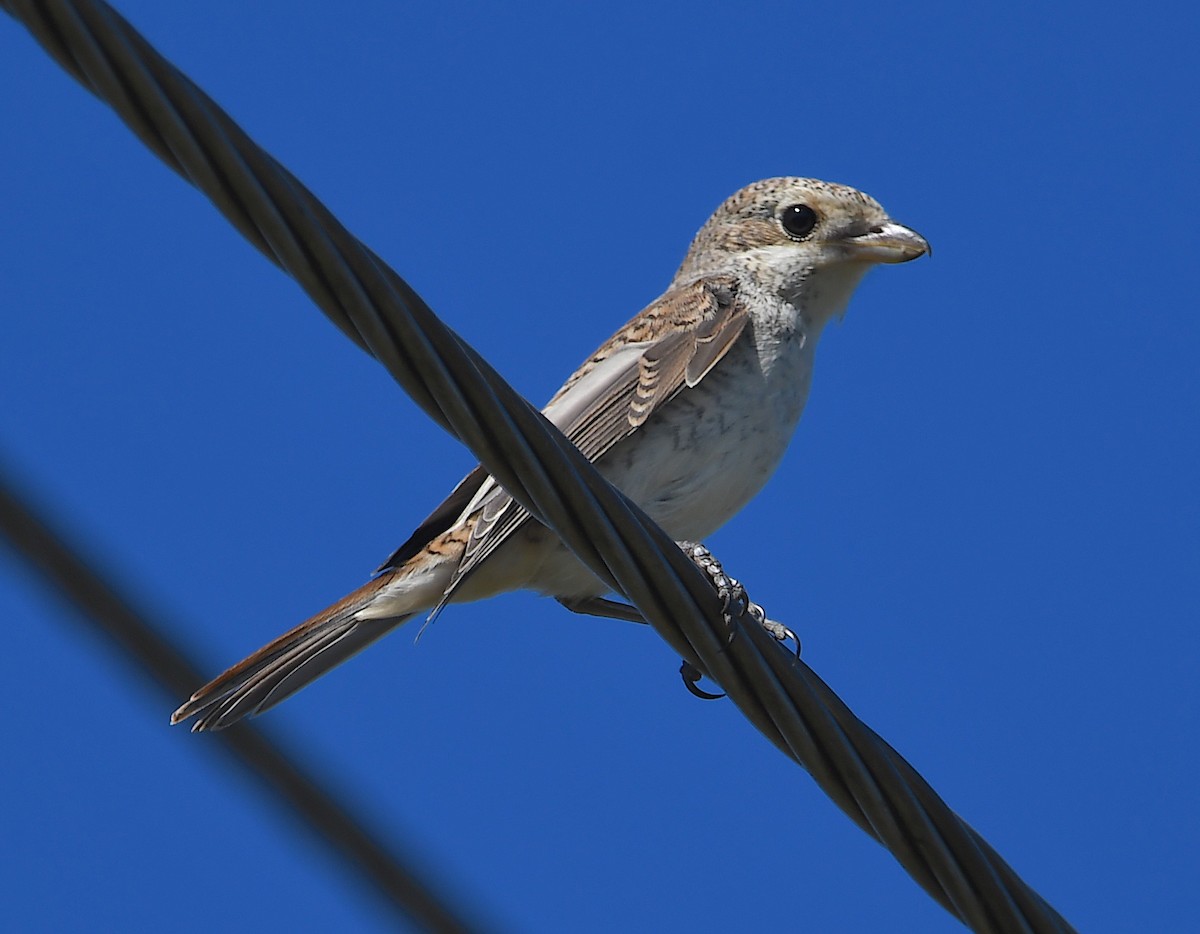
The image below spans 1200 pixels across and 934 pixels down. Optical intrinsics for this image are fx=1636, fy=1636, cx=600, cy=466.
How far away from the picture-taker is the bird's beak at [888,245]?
18.3 ft

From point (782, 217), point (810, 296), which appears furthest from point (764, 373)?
point (782, 217)

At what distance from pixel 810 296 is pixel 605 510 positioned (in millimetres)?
2819

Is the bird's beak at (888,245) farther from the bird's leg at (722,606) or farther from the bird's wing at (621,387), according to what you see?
the bird's leg at (722,606)

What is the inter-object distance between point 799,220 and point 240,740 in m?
3.24

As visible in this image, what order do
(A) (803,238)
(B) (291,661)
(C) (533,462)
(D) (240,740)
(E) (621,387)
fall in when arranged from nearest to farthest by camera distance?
1. (C) (533,462)
2. (D) (240,740)
3. (B) (291,661)
4. (E) (621,387)
5. (A) (803,238)

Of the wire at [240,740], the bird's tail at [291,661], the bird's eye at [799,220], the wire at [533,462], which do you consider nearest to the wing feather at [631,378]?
the bird's tail at [291,661]

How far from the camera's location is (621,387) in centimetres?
505

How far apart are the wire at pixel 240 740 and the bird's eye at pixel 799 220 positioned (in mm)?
3071

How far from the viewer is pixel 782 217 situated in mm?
5879

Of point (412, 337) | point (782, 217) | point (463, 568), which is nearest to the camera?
point (412, 337)

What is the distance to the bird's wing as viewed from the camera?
475 cm

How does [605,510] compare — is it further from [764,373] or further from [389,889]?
[764,373]

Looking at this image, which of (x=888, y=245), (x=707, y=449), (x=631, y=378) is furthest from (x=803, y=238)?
(x=707, y=449)

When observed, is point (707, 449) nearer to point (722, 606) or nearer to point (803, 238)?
point (803, 238)
